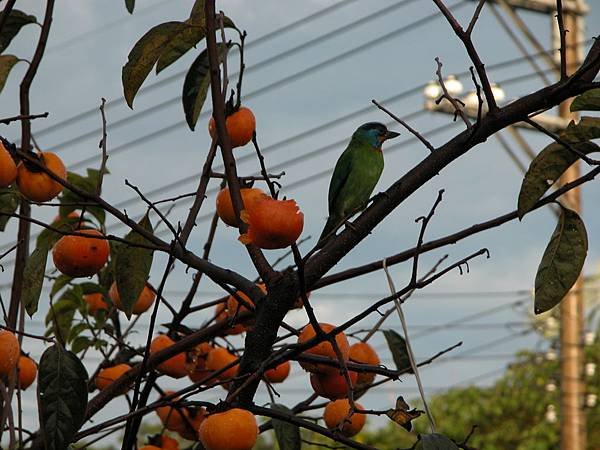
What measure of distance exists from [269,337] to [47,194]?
46 centimetres

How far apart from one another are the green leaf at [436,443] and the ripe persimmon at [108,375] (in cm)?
75

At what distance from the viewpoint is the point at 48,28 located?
1518 mm

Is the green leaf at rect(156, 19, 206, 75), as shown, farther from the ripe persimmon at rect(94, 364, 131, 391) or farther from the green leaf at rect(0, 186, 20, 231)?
the ripe persimmon at rect(94, 364, 131, 391)

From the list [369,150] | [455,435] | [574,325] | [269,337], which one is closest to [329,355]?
[269,337]

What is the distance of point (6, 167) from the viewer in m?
1.28

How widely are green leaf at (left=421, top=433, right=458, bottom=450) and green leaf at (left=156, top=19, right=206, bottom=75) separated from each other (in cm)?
71

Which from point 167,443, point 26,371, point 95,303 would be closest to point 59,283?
point 95,303

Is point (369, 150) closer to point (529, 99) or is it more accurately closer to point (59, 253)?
point (59, 253)

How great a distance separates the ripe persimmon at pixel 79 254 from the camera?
4.36 feet

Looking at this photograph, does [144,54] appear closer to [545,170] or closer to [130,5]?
[130,5]

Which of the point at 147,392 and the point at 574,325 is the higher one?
the point at 574,325

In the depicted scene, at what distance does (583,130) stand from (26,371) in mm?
1011

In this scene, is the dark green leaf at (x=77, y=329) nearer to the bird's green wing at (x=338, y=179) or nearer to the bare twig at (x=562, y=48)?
the bird's green wing at (x=338, y=179)

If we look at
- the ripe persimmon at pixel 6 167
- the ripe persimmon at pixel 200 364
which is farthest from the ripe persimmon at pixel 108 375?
the ripe persimmon at pixel 6 167
